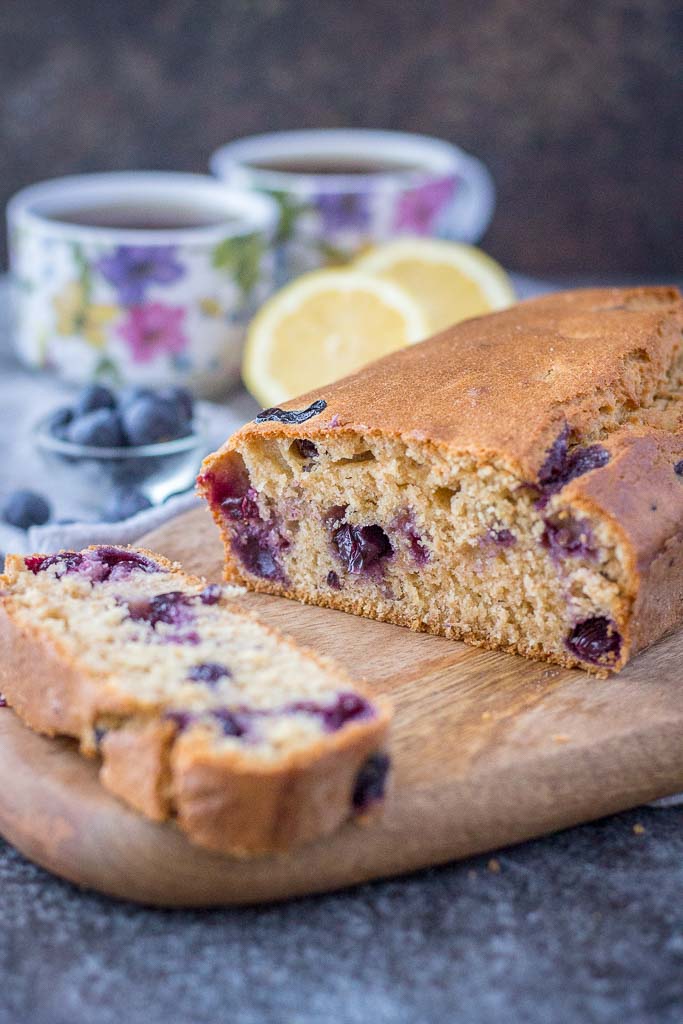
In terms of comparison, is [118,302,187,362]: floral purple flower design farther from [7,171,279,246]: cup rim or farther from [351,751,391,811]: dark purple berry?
[351,751,391,811]: dark purple berry

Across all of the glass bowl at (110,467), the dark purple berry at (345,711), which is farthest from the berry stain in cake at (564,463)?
the glass bowl at (110,467)

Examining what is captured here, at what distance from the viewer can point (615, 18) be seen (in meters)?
6.88

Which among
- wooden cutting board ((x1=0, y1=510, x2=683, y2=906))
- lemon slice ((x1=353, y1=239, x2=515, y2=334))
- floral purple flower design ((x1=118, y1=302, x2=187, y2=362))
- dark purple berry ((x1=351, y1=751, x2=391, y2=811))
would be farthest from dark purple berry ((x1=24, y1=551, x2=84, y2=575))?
lemon slice ((x1=353, y1=239, x2=515, y2=334))

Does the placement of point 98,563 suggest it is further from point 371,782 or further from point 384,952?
point 384,952

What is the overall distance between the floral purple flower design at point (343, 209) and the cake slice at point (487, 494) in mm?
2133

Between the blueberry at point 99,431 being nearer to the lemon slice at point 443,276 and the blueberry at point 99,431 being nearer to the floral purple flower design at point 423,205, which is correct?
the lemon slice at point 443,276

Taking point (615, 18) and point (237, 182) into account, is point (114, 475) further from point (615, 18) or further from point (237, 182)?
point (615, 18)

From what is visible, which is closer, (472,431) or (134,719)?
(134,719)

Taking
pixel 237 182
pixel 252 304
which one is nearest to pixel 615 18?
pixel 237 182

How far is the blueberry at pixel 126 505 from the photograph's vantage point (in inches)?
165

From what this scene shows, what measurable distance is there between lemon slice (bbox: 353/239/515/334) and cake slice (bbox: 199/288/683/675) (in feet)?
5.67

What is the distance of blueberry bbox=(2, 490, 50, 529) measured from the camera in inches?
164

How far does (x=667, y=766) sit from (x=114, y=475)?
2572mm

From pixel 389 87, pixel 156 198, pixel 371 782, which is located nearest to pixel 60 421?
pixel 156 198
